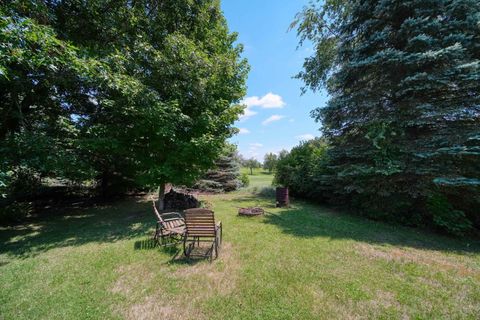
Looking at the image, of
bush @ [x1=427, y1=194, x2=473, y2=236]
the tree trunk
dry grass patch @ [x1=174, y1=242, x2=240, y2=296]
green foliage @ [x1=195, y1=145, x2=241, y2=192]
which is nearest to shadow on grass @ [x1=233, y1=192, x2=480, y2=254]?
bush @ [x1=427, y1=194, x2=473, y2=236]

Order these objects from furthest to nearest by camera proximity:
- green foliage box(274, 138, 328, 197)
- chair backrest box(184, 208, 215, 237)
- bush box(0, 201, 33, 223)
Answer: green foliage box(274, 138, 328, 197) → bush box(0, 201, 33, 223) → chair backrest box(184, 208, 215, 237)

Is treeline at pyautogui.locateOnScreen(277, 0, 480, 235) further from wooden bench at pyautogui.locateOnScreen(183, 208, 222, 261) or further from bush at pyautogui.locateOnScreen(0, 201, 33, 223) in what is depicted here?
bush at pyautogui.locateOnScreen(0, 201, 33, 223)

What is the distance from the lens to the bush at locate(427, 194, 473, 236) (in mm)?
5898

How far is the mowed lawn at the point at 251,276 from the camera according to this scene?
9.96 feet

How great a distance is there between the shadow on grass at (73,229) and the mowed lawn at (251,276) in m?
0.07

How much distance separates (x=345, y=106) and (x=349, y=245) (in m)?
5.56

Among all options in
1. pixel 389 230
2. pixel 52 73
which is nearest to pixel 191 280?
pixel 389 230

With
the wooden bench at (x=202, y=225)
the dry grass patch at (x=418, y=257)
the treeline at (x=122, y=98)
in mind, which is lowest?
the dry grass patch at (x=418, y=257)

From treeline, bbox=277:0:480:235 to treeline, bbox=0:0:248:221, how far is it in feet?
16.0

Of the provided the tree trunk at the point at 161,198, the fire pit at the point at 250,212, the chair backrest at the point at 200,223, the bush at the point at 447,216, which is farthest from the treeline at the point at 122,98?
the bush at the point at 447,216

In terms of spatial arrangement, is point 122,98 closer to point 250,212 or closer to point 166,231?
point 166,231

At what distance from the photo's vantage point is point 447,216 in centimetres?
612

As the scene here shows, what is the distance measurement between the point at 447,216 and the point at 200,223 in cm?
727

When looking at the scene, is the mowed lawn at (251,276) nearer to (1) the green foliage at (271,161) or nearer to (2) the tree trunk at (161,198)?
(2) the tree trunk at (161,198)
